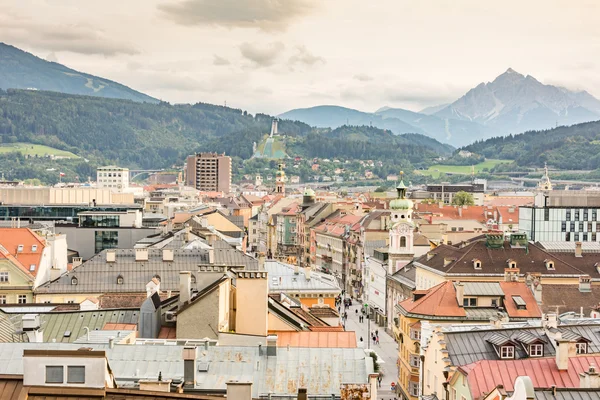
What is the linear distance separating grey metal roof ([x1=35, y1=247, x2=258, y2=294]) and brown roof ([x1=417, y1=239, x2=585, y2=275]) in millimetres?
19442

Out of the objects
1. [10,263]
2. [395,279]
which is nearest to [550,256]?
[395,279]

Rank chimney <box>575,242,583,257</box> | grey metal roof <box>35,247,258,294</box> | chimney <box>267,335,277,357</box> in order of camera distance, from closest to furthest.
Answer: chimney <box>267,335,277,357</box>, grey metal roof <box>35,247,258,294</box>, chimney <box>575,242,583,257</box>

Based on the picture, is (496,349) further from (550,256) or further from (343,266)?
(343,266)

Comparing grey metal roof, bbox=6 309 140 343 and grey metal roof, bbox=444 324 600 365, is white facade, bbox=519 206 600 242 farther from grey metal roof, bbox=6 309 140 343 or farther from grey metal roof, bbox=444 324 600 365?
grey metal roof, bbox=6 309 140 343

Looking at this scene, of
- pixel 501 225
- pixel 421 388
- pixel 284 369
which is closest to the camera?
pixel 284 369

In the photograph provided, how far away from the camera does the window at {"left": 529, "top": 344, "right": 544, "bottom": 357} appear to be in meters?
51.0

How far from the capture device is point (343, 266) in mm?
155625

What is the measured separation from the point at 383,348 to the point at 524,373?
176 ft

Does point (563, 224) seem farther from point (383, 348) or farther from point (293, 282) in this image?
point (293, 282)

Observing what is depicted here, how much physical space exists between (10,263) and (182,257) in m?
12.7

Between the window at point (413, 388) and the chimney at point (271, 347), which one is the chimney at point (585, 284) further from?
the chimney at point (271, 347)

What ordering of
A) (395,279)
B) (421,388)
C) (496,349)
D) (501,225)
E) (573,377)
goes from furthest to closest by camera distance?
(501,225), (395,279), (421,388), (496,349), (573,377)

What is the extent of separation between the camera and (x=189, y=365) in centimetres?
3684

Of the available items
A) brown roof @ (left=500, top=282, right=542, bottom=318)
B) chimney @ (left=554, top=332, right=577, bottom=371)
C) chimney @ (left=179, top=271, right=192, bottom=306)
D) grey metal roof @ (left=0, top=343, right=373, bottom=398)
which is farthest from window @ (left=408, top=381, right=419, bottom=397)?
grey metal roof @ (left=0, top=343, right=373, bottom=398)
